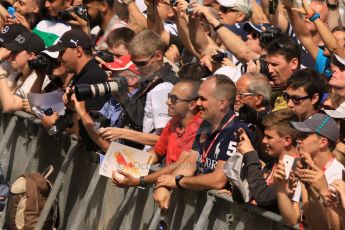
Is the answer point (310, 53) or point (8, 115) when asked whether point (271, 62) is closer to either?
point (310, 53)

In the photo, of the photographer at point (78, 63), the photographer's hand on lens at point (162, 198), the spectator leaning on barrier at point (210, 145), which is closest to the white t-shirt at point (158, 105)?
the photographer at point (78, 63)

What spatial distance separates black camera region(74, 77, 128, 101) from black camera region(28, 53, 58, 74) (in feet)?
5.29

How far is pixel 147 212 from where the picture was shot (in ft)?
36.0

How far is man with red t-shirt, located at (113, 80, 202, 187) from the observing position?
1077 centimetres

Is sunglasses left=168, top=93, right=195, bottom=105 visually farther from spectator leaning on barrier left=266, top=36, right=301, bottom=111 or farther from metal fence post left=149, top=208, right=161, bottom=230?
metal fence post left=149, top=208, right=161, bottom=230

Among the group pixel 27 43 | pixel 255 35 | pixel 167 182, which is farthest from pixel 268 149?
pixel 27 43

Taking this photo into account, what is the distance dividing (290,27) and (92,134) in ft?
7.96

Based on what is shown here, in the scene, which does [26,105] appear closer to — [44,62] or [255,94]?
[44,62]

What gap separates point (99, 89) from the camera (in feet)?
36.6

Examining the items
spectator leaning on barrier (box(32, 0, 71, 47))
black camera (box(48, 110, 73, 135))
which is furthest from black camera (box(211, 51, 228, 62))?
spectator leaning on barrier (box(32, 0, 71, 47))

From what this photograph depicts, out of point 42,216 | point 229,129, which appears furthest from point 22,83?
point 229,129

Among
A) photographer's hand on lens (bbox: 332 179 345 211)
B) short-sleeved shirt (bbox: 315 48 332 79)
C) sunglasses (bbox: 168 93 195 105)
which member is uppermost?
photographer's hand on lens (bbox: 332 179 345 211)

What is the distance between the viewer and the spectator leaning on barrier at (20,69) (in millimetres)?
13891

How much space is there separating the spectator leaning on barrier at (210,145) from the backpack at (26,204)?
2225mm
